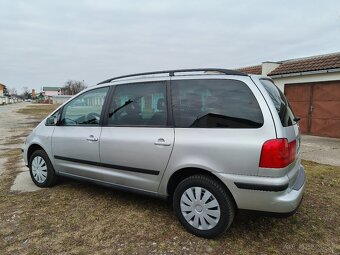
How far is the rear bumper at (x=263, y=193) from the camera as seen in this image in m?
2.83

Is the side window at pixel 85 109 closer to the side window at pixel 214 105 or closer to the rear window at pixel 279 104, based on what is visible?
the side window at pixel 214 105

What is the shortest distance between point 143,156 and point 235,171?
3.73 ft

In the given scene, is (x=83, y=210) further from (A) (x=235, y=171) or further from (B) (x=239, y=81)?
(B) (x=239, y=81)

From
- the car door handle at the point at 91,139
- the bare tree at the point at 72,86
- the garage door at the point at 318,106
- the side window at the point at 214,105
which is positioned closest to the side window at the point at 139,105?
the side window at the point at 214,105

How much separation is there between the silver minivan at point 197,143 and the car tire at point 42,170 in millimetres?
Answer: 772

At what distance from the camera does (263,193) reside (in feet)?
9.38

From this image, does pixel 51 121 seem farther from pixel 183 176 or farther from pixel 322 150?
pixel 322 150

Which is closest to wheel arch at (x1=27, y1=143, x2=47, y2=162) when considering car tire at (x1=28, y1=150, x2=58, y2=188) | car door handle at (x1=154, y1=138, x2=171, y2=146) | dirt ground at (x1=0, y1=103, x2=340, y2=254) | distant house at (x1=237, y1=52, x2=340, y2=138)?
car tire at (x1=28, y1=150, x2=58, y2=188)

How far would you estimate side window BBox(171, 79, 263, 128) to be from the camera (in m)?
3.01

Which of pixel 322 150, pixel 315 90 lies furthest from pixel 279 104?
pixel 315 90

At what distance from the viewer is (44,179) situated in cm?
500

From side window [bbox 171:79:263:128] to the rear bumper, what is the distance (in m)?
0.54

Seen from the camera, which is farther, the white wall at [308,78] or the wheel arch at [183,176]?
the white wall at [308,78]

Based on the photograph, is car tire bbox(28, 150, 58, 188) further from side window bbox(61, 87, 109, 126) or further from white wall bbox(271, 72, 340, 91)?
white wall bbox(271, 72, 340, 91)
